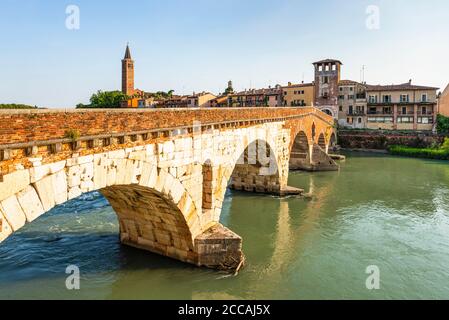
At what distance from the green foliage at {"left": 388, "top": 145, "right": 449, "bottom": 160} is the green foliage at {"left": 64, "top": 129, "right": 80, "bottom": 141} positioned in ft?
138

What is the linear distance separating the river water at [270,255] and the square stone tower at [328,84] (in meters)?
35.5

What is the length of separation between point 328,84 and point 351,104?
14.7ft

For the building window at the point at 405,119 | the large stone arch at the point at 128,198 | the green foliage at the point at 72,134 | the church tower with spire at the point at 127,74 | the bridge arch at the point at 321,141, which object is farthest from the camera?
the church tower with spire at the point at 127,74

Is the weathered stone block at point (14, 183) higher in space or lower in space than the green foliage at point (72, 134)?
lower

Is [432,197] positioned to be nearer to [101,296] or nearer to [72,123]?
[101,296]

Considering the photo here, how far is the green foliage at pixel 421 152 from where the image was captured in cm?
4050

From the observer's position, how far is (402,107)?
51938 millimetres

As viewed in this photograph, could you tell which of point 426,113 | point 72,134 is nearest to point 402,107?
point 426,113

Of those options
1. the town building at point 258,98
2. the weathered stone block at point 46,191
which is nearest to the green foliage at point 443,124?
the town building at point 258,98

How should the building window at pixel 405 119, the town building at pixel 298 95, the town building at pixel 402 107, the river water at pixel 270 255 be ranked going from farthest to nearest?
the town building at pixel 298 95
the building window at pixel 405 119
the town building at pixel 402 107
the river water at pixel 270 255

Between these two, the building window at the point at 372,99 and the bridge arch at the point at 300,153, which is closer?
the bridge arch at the point at 300,153

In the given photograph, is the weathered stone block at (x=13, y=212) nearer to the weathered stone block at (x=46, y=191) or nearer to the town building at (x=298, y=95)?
the weathered stone block at (x=46, y=191)

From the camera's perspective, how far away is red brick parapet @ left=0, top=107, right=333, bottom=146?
6.30 metres
